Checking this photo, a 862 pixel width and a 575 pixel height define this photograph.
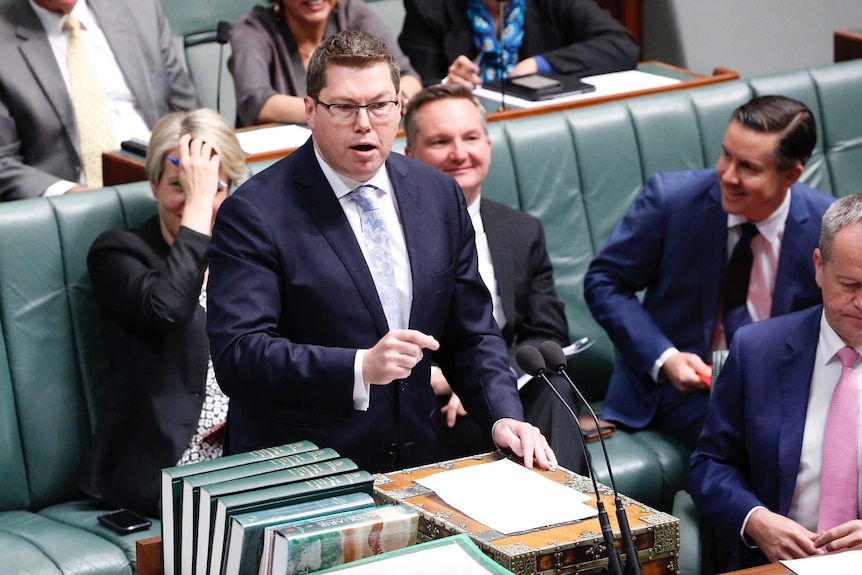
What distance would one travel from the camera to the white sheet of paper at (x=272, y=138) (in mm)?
3496

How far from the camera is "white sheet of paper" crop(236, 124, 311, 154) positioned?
3496 mm

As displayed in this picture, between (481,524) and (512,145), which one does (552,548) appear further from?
(512,145)

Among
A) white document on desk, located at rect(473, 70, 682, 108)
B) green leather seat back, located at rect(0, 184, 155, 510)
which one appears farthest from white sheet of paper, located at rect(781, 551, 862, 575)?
white document on desk, located at rect(473, 70, 682, 108)

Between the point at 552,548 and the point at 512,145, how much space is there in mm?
1973

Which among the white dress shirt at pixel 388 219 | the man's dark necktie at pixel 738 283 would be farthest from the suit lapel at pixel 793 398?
the man's dark necktie at pixel 738 283

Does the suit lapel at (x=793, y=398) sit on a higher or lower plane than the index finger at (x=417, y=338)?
lower

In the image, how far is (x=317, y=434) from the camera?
7.39 feet

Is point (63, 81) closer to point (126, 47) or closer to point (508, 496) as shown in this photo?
point (126, 47)

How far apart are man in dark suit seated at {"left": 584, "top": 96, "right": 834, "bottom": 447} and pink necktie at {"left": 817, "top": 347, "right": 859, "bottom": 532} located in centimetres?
79

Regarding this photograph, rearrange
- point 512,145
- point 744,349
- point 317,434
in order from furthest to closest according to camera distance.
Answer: point 512,145 < point 744,349 < point 317,434

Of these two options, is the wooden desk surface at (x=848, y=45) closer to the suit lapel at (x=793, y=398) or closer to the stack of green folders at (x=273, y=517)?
the suit lapel at (x=793, y=398)

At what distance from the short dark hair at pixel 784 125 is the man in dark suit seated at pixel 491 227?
1.86 feet

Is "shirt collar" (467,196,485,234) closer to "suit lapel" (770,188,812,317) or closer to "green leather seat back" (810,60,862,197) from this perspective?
"suit lapel" (770,188,812,317)

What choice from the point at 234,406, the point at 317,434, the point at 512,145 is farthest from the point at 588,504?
the point at 512,145
